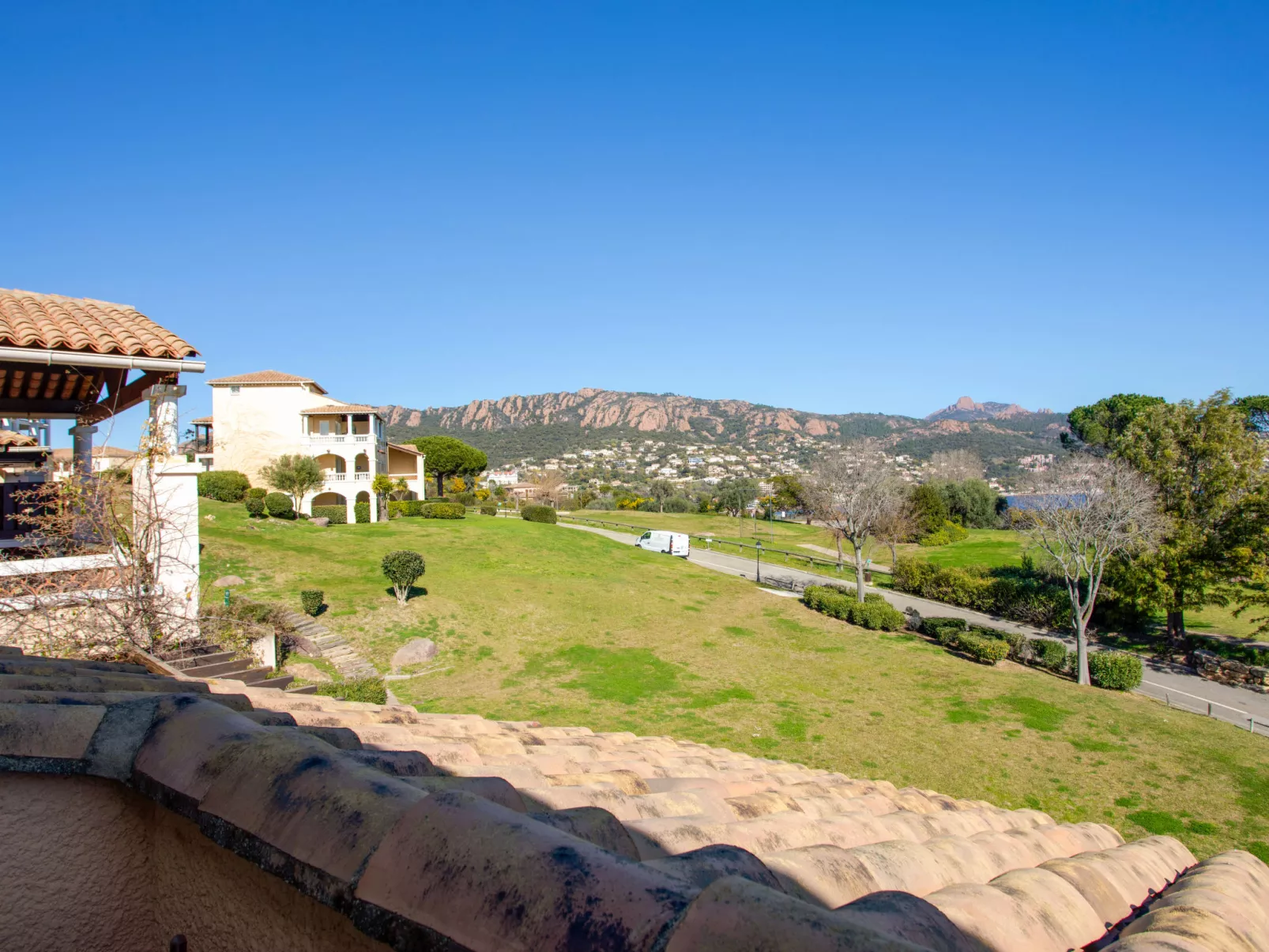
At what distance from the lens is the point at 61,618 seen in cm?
842

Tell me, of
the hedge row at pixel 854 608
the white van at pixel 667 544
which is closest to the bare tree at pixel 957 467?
the white van at pixel 667 544

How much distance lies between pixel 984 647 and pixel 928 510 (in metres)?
31.4

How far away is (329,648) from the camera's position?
725 inches

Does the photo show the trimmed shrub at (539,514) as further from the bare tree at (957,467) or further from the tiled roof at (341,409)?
the bare tree at (957,467)

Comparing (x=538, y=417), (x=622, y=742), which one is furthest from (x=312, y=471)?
(x=538, y=417)

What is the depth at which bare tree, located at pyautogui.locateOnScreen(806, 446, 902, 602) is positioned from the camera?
29.8 metres

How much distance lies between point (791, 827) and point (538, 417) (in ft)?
578

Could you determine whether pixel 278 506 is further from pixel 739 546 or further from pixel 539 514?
pixel 739 546

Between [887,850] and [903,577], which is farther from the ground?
[887,850]

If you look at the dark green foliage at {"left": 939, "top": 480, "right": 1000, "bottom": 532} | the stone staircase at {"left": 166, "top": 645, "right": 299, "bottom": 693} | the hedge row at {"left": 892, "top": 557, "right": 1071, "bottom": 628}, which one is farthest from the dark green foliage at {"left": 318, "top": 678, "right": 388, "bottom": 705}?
the dark green foliage at {"left": 939, "top": 480, "right": 1000, "bottom": 532}

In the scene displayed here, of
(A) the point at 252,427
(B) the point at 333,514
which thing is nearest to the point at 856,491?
(B) the point at 333,514

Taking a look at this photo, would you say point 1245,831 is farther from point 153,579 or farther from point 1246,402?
point 1246,402

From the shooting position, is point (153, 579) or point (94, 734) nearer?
point (94, 734)

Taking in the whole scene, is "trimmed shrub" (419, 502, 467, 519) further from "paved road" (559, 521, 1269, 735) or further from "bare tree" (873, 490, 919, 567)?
"bare tree" (873, 490, 919, 567)
